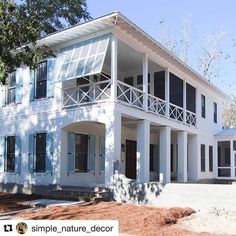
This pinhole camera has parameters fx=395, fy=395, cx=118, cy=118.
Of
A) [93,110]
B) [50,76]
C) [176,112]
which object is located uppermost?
[50,76]

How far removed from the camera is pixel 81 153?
18141 millimetres

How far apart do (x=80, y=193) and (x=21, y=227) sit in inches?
355

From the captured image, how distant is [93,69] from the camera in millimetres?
15016

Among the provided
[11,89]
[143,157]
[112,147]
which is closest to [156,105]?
[143,157]

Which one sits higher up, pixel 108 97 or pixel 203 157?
pixel 108 97

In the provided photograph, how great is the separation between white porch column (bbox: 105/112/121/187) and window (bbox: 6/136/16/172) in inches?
247

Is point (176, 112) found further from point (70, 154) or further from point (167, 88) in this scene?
point (70, 154)

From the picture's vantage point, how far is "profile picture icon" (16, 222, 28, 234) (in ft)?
20.9

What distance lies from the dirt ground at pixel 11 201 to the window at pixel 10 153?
62.1 inches

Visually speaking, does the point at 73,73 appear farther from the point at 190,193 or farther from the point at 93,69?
the point at 190,193

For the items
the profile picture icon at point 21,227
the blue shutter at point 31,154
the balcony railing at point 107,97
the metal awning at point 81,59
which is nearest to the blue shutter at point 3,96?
the blue shutter at point 31,154

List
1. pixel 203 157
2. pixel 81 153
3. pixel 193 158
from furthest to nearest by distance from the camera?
pixel 203 157 → pixel 193 158 → pixel 81 153

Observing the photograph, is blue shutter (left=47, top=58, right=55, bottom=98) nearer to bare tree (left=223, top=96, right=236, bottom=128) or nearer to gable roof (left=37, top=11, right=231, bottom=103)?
gable roof (left=37, top=11, right=231, bottom=103)

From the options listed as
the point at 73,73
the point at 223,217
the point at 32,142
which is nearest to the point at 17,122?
the point at 32,142
